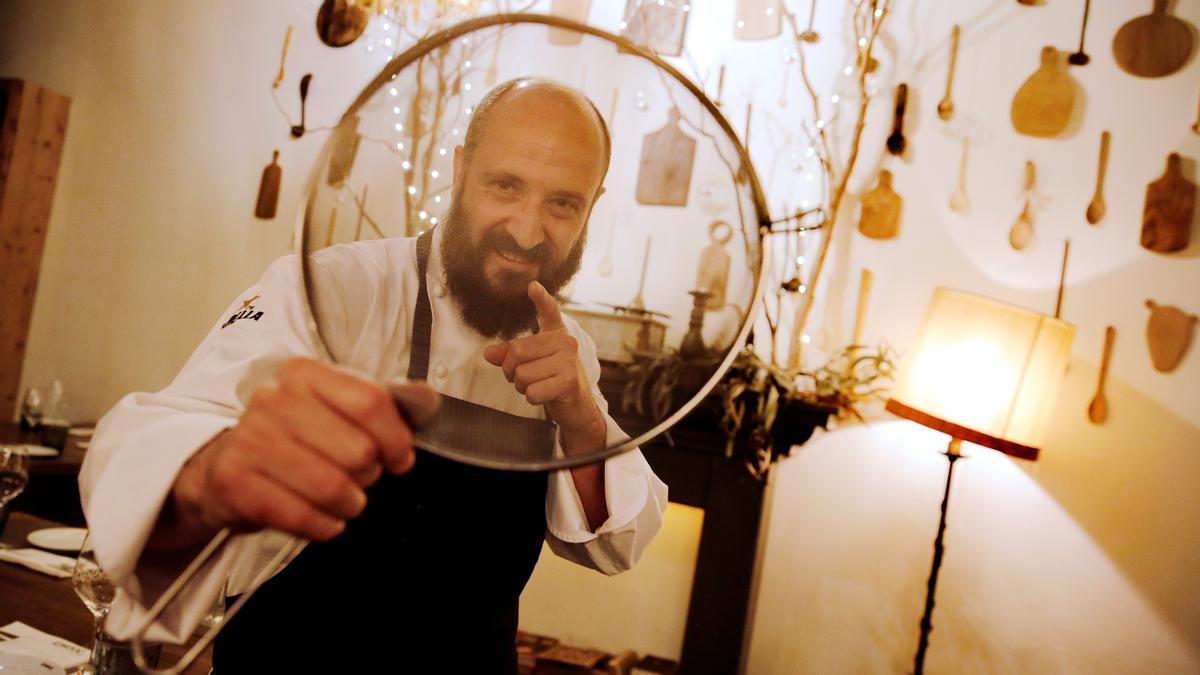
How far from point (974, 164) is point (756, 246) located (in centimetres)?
202

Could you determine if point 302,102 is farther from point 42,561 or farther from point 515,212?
point 515,212

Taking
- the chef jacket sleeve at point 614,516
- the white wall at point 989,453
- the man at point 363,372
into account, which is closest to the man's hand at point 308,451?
the man at point 363,372

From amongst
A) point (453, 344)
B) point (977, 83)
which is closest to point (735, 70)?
point (977, 83)

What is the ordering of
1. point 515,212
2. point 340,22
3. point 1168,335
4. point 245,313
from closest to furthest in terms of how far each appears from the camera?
1. point 515,212
2. point 245,313
3. point 1168,335
4. point 340,22

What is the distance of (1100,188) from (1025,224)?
0.20 meters

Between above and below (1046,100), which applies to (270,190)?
below

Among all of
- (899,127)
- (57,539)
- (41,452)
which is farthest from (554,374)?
(41,452)

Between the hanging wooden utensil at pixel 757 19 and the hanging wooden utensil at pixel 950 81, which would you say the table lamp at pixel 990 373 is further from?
the hanging wooden utensil at pixel 757 19

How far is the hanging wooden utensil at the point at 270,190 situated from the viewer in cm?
317

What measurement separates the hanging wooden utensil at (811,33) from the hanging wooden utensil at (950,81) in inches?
15.3

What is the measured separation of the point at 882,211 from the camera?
2398 mm

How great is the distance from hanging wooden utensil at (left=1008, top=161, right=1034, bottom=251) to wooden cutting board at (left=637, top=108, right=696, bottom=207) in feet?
6.45

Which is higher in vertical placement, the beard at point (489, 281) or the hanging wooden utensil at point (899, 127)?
the hanging wooden utensil at point (899, 127)

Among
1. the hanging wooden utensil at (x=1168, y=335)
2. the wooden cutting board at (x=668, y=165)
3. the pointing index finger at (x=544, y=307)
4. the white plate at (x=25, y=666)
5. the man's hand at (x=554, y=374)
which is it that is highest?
the hanging wooden utensil at (x=1168, y=335)
